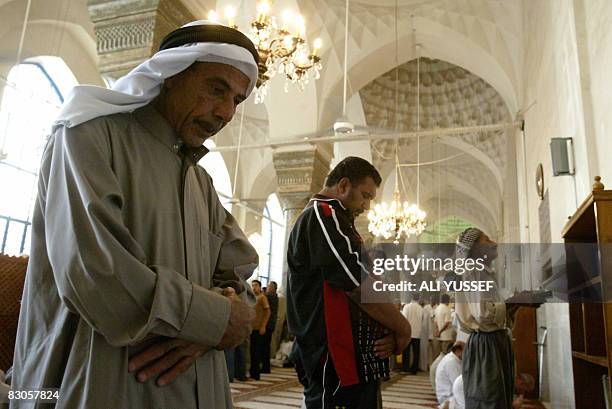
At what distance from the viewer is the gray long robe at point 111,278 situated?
88 centimetres

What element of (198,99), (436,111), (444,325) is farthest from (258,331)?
(436,111)

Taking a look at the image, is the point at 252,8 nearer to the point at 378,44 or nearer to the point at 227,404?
the point at 378,44

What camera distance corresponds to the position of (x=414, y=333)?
9039 millimetres

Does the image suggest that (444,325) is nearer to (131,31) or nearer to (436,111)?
(131,31)

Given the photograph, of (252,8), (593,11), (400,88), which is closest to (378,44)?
(252,8)

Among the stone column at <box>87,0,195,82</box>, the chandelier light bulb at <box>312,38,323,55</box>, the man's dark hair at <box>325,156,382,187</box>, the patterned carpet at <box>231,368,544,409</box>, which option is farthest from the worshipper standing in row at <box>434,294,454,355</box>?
the man's dark hair at <box>325,156,382,187</box>

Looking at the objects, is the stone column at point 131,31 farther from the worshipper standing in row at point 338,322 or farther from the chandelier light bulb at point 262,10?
the worshipper standing in row at point 338,322

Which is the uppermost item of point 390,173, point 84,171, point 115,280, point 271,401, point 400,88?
point 400,88

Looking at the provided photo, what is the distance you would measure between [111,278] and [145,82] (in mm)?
494

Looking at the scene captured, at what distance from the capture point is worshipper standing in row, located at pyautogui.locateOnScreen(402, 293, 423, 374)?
8914 millimetres

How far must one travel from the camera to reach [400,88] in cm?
1359

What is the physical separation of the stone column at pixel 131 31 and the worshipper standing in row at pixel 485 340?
295cm

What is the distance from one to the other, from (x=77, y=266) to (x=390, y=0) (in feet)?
30.8

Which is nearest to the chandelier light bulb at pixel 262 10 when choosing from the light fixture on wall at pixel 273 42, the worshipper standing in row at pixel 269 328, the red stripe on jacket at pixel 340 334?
the light fixture on wall at pixel 273 42
